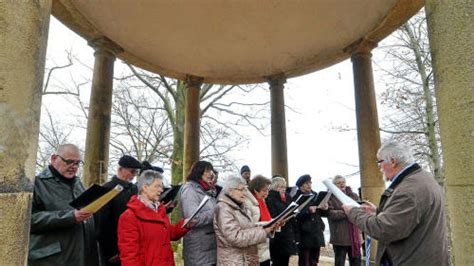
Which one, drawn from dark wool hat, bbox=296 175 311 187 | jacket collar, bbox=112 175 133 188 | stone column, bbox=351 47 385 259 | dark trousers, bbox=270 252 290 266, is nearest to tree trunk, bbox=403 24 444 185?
stone column, bbox=351 47 385 259

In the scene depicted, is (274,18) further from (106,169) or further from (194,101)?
(106,169)

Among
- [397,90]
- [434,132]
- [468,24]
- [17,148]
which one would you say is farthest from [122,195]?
[397,90]

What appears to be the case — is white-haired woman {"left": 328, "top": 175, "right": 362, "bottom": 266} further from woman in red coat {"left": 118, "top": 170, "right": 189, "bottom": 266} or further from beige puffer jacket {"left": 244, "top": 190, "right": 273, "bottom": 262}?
woman in red coat {"left": 118, "top": 170, "right": 189, "bottom": 266}

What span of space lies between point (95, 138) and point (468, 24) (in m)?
7.63

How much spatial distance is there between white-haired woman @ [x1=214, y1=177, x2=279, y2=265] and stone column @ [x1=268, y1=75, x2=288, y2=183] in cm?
615

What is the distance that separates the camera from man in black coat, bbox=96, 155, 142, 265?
177 inches

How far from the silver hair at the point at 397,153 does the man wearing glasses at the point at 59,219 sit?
2950mm

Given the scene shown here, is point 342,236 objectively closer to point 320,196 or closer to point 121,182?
point 320,196

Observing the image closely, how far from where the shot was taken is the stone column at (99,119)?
802cm

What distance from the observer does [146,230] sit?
3879mm

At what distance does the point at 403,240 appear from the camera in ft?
10.0

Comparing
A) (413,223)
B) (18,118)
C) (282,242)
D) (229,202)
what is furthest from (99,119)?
(413,223)

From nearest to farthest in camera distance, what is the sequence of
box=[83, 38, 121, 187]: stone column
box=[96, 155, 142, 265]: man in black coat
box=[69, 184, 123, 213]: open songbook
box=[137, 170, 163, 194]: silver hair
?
box=[69, 184, 123, 213]: open songbook < box=[137, 170, 163, 194]: silver hair < box=[96, 155, 142, 265]: man in black coat < box=[83, 38, 121, 187]: stone column

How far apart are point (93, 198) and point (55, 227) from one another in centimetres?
50
